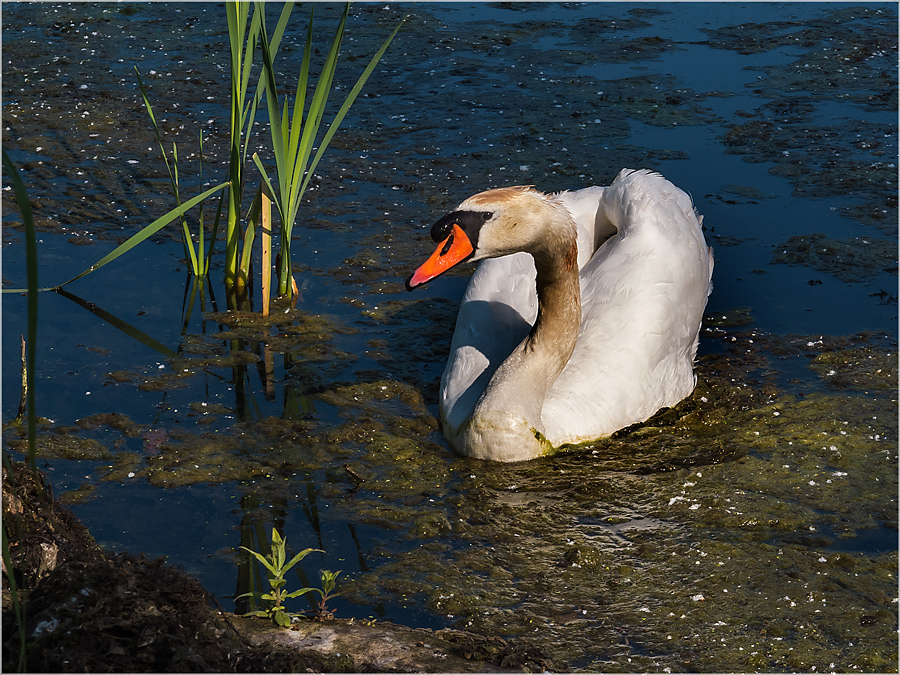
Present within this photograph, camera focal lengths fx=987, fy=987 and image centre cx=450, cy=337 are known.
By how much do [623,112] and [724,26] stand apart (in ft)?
11.0

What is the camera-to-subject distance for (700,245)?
20.8ft

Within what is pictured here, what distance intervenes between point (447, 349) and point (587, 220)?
129 cm

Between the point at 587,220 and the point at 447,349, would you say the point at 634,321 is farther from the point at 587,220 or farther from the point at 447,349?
the point at 447,349

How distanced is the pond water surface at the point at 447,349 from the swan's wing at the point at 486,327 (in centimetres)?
29

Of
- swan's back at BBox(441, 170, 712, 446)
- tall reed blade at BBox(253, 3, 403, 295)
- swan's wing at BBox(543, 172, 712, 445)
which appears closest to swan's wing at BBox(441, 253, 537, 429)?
swan's back at BBox(441, 170, 712, 446)

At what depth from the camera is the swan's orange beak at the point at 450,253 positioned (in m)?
4.72

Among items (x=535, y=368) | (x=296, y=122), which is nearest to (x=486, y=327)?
(x=535, y=368)

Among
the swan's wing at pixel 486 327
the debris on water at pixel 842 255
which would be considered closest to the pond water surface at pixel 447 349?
the debris on water at pixel 842 255

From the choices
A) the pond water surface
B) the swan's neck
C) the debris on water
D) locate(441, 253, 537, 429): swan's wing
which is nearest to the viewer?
the pond water surface

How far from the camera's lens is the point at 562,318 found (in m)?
5.18

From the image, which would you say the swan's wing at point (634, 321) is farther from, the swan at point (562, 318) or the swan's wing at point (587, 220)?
the swan's wing at point (587, 220)

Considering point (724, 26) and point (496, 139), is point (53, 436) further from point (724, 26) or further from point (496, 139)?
point (724, 26)

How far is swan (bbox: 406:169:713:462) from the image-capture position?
4.86m

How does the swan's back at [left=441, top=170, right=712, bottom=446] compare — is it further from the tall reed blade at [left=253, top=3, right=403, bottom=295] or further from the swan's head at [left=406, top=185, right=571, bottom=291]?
the tall reed blade at [left=253, top=3, right=403, bottom=295]
